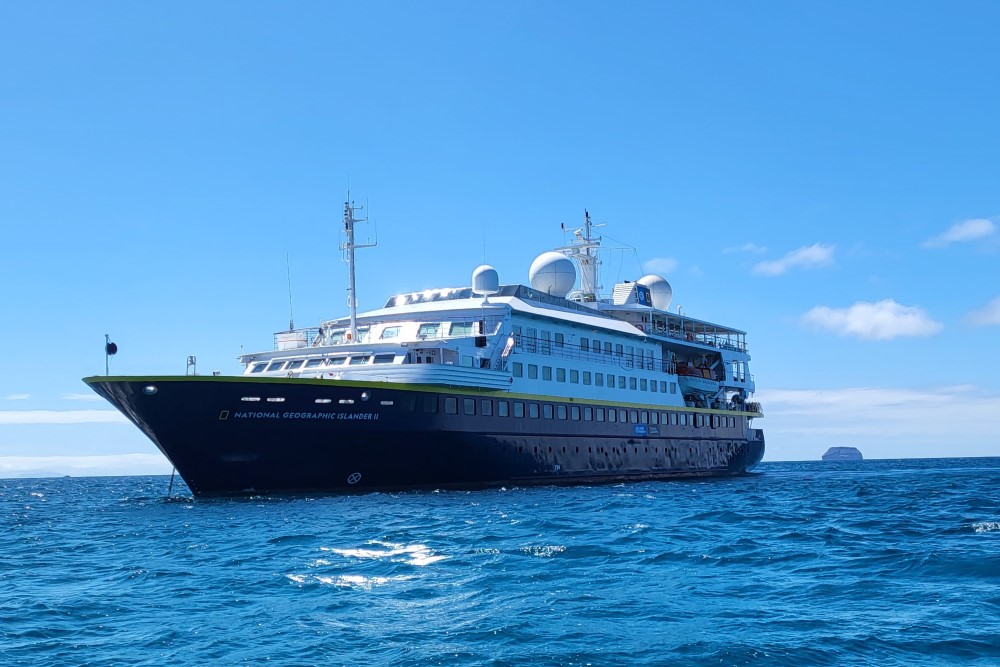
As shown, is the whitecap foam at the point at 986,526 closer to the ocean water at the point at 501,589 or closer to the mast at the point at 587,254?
the ocean water at the point at 501,589

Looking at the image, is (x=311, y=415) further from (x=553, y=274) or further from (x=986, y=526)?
(x=553, y=274)

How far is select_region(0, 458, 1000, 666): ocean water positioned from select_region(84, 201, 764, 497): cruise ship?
4274 millimetres

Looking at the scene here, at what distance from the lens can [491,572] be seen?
48.5ft

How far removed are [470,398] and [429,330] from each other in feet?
16.2

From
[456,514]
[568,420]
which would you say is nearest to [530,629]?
[456,514]

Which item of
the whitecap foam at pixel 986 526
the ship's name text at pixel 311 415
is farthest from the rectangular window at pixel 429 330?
the whitecap foam at pixel 986 526

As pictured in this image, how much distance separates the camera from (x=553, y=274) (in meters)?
49.3

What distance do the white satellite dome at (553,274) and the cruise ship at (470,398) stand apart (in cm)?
9

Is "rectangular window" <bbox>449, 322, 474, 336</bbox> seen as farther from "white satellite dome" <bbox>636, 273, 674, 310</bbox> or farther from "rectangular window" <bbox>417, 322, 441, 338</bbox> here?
"white satellite dome" <bbox>636, 273, 674, 310</bbox>

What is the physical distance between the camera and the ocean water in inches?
403

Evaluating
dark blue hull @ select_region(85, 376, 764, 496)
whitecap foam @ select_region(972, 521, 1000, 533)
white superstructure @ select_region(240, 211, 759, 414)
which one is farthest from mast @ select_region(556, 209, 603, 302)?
whitecap foam @ select_region(972, 521, 1000, 533)

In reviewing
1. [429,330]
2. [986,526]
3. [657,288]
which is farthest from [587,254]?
[986,526]

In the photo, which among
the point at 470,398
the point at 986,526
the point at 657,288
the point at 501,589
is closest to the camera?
the point at 501,589

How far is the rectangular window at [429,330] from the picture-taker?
3731 cm
